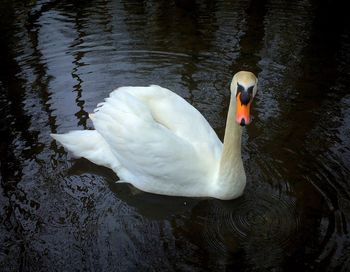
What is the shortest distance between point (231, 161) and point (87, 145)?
1.76 metres

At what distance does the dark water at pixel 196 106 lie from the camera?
3.91 metres

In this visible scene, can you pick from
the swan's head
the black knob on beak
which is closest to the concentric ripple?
the swan's head

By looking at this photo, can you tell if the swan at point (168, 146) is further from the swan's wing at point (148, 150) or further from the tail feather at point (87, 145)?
the tail feather at point (87, 145)

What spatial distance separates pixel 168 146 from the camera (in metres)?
4.09

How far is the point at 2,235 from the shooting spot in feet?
13.2

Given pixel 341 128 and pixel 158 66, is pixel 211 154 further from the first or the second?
pixel 158 66

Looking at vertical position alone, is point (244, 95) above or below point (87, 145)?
above

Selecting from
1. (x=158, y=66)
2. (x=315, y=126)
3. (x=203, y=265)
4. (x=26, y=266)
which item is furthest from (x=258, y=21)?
(x=26, y=266)

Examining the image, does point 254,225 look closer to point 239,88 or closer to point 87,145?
point 239,88

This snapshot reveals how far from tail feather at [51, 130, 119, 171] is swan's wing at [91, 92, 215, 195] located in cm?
33

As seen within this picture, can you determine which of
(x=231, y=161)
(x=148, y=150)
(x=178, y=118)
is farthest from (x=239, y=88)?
(x=148, y=150)

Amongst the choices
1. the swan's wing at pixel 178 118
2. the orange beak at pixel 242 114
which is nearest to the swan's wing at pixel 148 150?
the swan's wing at pixel 178 118

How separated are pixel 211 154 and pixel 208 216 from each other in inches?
24.5

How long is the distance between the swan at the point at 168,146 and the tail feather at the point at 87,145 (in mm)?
151
